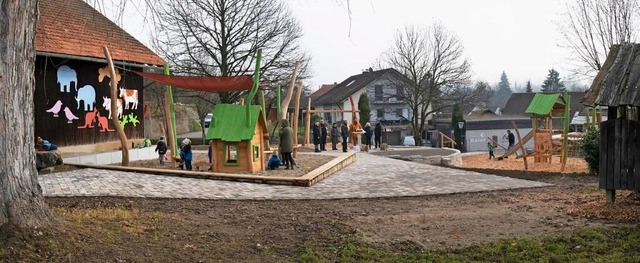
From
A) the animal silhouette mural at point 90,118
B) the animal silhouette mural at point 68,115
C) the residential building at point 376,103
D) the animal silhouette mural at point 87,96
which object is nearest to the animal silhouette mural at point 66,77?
the animal silhouette mural at point 87,96

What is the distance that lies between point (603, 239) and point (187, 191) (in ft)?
25.0

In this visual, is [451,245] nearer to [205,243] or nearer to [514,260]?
[514,260]

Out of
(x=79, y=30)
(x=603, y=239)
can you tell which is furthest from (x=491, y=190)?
(x=79, y=30)

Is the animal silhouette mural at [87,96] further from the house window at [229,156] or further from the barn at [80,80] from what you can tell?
the house window at [229,156]

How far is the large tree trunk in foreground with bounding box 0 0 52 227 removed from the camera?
19.3 feet

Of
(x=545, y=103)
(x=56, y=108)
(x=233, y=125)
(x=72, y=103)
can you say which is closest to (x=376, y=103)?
(x=545, y=103)

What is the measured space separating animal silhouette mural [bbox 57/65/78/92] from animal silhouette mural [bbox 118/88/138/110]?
2092 mm

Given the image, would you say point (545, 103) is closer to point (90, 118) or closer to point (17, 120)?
point (90, 118)

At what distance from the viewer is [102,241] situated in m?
6.17

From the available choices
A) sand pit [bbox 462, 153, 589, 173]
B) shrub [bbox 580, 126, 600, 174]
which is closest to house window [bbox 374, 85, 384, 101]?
sand pit [bbox 462, 153, 589, 173]

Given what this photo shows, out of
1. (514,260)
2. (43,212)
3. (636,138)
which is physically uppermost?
(636,138)

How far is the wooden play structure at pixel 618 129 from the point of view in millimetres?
9469

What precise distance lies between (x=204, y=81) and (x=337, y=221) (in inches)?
290

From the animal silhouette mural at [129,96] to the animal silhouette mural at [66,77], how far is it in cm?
209
